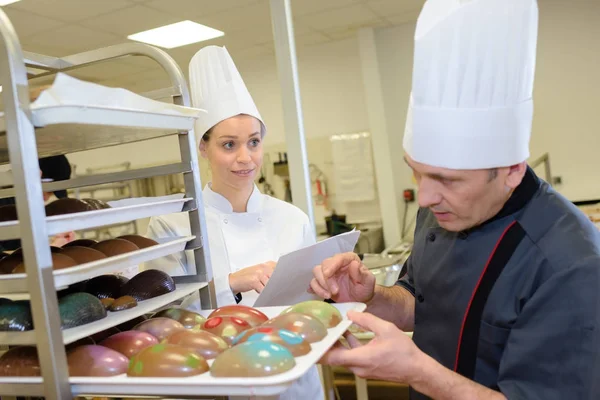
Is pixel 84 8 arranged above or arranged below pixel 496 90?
above

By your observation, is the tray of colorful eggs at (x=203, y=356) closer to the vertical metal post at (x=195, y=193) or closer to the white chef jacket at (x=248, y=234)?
the vertical metal post at (x=195, y=193)

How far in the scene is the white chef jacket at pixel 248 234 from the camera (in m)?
1.58

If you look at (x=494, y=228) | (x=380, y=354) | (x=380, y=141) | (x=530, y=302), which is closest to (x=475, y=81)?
(x=494, y=228)

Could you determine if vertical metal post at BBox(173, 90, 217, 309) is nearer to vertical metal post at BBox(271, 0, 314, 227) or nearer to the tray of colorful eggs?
the tray of colorful eggs

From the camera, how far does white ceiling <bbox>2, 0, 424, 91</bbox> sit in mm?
3617

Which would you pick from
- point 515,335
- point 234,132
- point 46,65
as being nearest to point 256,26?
point 234,132

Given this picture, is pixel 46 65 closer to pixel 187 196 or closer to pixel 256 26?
pixel 187 196

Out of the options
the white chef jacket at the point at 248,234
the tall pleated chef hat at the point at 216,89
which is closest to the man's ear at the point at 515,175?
the white chef jacket at the point at 248,234

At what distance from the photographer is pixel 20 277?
78 cm

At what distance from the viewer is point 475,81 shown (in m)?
1.06

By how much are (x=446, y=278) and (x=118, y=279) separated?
0.77 metres

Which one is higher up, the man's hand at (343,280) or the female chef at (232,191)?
the female chef at (232,191)

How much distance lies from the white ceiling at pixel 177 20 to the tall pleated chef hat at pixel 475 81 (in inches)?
118

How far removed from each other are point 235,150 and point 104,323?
0.89 m
